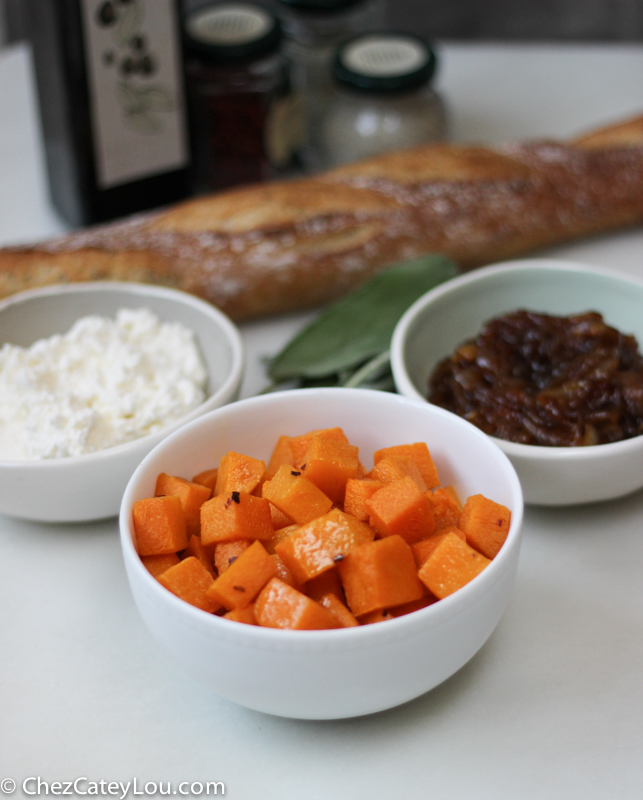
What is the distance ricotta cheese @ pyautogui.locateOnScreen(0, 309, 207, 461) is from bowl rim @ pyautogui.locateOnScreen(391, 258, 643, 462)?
28 centimetres

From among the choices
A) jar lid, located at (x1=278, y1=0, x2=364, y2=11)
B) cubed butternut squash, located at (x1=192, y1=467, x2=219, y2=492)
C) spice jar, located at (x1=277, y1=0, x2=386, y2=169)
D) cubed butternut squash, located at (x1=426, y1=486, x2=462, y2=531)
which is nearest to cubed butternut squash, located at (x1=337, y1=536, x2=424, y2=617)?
cubed butternut squash, located at (x1=426, y1=486, x2=462, y2=531)

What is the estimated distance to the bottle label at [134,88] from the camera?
1.53m

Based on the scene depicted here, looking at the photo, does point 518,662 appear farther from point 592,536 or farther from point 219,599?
point 219,599

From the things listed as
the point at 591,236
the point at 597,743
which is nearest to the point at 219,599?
the point at 597,743

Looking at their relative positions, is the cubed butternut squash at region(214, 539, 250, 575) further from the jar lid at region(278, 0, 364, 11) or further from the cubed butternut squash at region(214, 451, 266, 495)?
the jar lid at region(278, 0, 364, 11)

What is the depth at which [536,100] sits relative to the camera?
2.30 meters

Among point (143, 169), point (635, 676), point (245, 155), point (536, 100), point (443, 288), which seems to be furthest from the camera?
point (536, 100)

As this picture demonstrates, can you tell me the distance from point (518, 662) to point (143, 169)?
4.09 feet

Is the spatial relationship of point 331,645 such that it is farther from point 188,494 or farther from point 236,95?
point 236,95

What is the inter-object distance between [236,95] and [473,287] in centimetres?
75

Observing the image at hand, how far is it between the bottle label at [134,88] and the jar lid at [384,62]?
0.37 metres

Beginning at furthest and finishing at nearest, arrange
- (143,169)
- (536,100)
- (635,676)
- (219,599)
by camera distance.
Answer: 1. (536,100)
2. (143,169)
3. (635,676)
4. (219,599)

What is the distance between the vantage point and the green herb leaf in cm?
131

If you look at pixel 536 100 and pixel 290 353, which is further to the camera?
pixel 536 100
